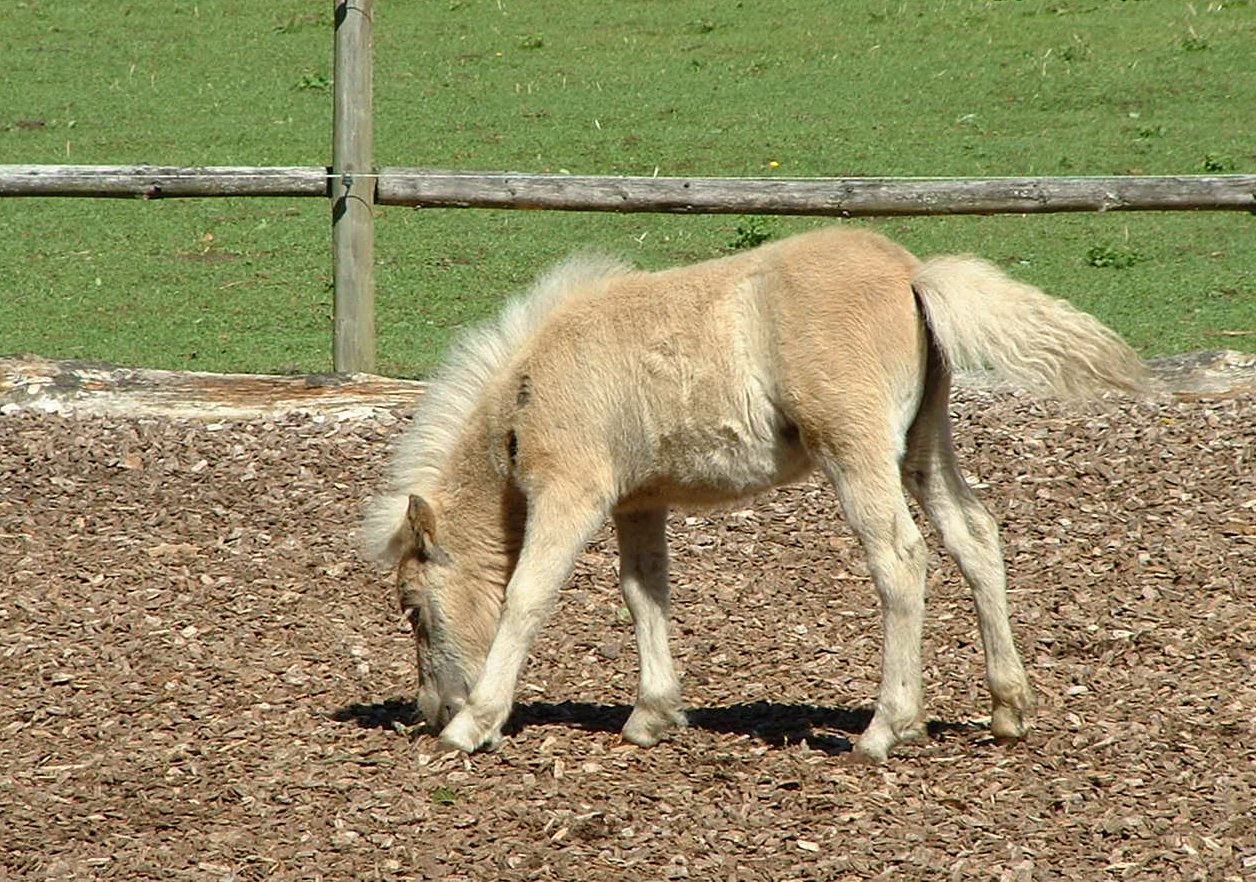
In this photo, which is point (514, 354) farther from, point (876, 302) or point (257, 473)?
point (257, 473)

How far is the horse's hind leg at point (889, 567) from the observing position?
→ 5129mm

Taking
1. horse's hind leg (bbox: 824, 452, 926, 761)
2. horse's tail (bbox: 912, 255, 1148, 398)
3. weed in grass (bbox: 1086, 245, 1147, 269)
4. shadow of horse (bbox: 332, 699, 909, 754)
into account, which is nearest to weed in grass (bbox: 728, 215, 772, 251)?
weed in grass (bbox: 1086, 245, 1147, 269)

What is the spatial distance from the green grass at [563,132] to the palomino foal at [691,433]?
5219 millimetres

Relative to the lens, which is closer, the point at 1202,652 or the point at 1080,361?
the point at 1080,361

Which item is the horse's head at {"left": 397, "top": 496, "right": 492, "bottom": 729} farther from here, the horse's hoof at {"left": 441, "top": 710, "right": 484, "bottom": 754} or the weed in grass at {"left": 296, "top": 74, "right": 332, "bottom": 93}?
the weed in grass at {"left": 296, "top": 74, "right": 332, "bottom": 93}

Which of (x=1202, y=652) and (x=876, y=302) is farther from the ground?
(x=876, y=302)

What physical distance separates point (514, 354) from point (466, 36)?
14.0 metres

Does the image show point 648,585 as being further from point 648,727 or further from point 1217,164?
point 1217,164

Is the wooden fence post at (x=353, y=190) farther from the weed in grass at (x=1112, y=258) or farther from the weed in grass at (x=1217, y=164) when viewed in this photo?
the weed in grass at (x=1217, y=164)

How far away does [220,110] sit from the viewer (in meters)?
16.8

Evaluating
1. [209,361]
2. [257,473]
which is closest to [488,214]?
[209,361]

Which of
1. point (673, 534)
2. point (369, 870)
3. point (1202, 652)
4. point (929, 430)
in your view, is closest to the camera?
point (369, 870)

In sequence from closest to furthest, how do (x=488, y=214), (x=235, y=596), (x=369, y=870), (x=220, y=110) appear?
1. (x=369, y=870)
2. (x=235, y=596)
3. (x=488, y=214)
4. (x=220, y=110)

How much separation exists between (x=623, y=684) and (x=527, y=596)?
1145mm
